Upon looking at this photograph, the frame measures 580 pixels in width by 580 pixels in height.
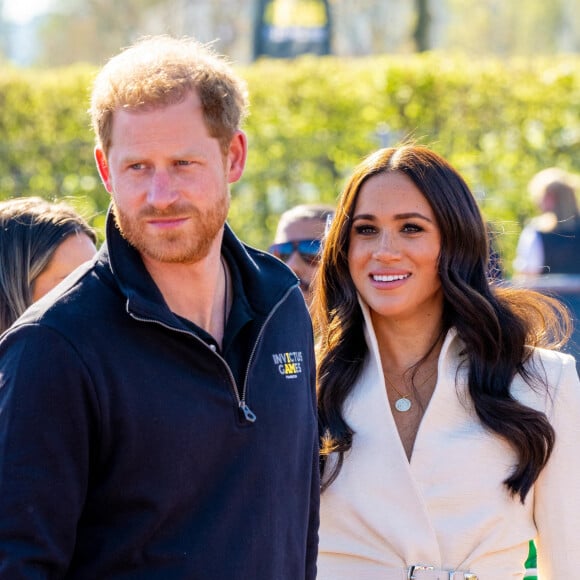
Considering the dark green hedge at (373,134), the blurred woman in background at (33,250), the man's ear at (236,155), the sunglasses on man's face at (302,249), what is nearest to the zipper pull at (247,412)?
the man's ear at (236,155)

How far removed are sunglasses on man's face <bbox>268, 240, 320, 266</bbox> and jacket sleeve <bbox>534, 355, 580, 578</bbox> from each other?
64.5 inches

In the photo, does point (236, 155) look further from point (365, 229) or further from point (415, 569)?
point (415, 569)

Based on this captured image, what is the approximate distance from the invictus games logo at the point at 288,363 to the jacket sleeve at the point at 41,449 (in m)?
0.57

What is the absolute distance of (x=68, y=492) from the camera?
7.28 feet

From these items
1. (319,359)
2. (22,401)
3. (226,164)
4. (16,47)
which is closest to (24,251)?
(319,359)

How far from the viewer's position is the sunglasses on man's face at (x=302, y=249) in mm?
4677

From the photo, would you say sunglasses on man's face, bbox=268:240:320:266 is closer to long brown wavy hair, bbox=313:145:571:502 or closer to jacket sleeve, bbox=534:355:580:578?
long brown wavy hair, bbox=313:145:571:502

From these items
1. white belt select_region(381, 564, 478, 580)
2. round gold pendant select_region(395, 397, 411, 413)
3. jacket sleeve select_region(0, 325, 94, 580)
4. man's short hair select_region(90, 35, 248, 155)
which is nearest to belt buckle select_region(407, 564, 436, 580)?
white belt select_region(381, 564, 478, 580)

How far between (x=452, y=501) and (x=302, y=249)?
1.76m

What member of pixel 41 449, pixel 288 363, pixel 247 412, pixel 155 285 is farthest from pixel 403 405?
pixel 41 449

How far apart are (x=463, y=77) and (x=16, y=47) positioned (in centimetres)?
5866

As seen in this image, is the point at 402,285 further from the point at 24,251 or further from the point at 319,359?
the point at 24,251

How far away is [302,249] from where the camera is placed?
15.4 feet

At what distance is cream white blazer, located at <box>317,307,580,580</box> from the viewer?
313cm
